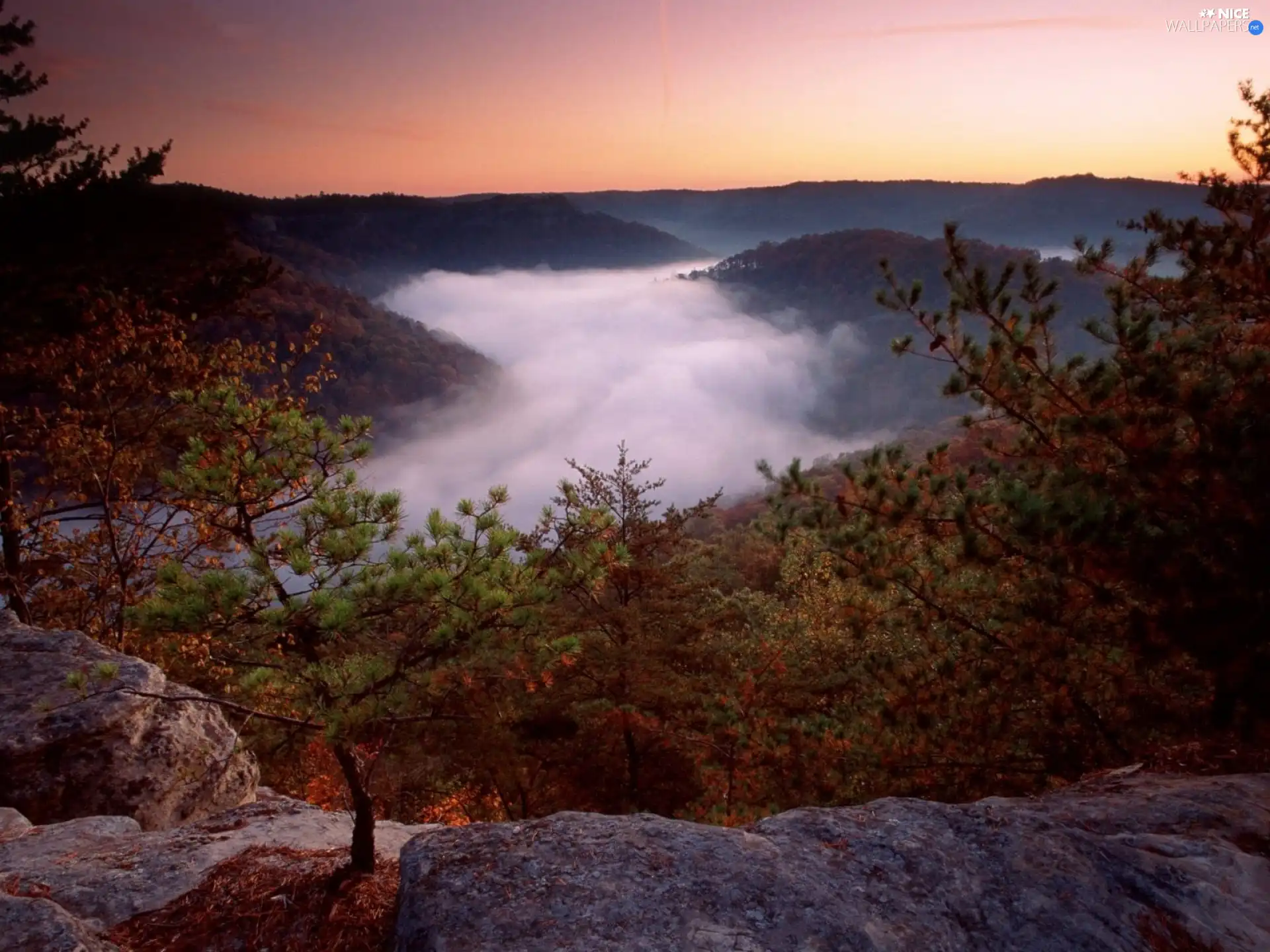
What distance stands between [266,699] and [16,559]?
1127 centimetres

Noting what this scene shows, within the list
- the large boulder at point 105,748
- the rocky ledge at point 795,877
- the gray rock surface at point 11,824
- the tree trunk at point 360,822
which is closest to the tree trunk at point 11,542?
the large boulder at point 105,748

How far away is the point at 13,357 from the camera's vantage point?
37.8 feet

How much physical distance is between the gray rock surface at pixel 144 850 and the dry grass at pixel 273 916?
0.25 meters

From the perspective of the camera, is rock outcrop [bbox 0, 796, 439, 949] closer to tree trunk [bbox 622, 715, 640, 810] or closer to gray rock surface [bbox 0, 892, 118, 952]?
gray rock surface [bbox 0, 892, 118, 952]

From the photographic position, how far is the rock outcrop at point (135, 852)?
488cm

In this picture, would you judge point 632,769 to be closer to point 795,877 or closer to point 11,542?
point 795,877

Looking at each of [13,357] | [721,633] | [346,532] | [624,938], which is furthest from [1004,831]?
[13,357]

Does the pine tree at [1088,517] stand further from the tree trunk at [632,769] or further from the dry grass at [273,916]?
the tree trunk at [632,769]

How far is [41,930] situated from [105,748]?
4.26 meters

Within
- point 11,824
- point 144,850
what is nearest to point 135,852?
point 144,850

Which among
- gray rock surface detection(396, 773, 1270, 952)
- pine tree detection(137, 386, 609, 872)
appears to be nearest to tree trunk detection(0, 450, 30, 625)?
pine tree detection(137, 386, 609, 872)

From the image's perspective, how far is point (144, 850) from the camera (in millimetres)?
5730

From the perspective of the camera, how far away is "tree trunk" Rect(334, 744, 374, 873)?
496cm

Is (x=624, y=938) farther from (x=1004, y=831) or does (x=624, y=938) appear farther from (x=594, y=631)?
(x=594, y=631)
